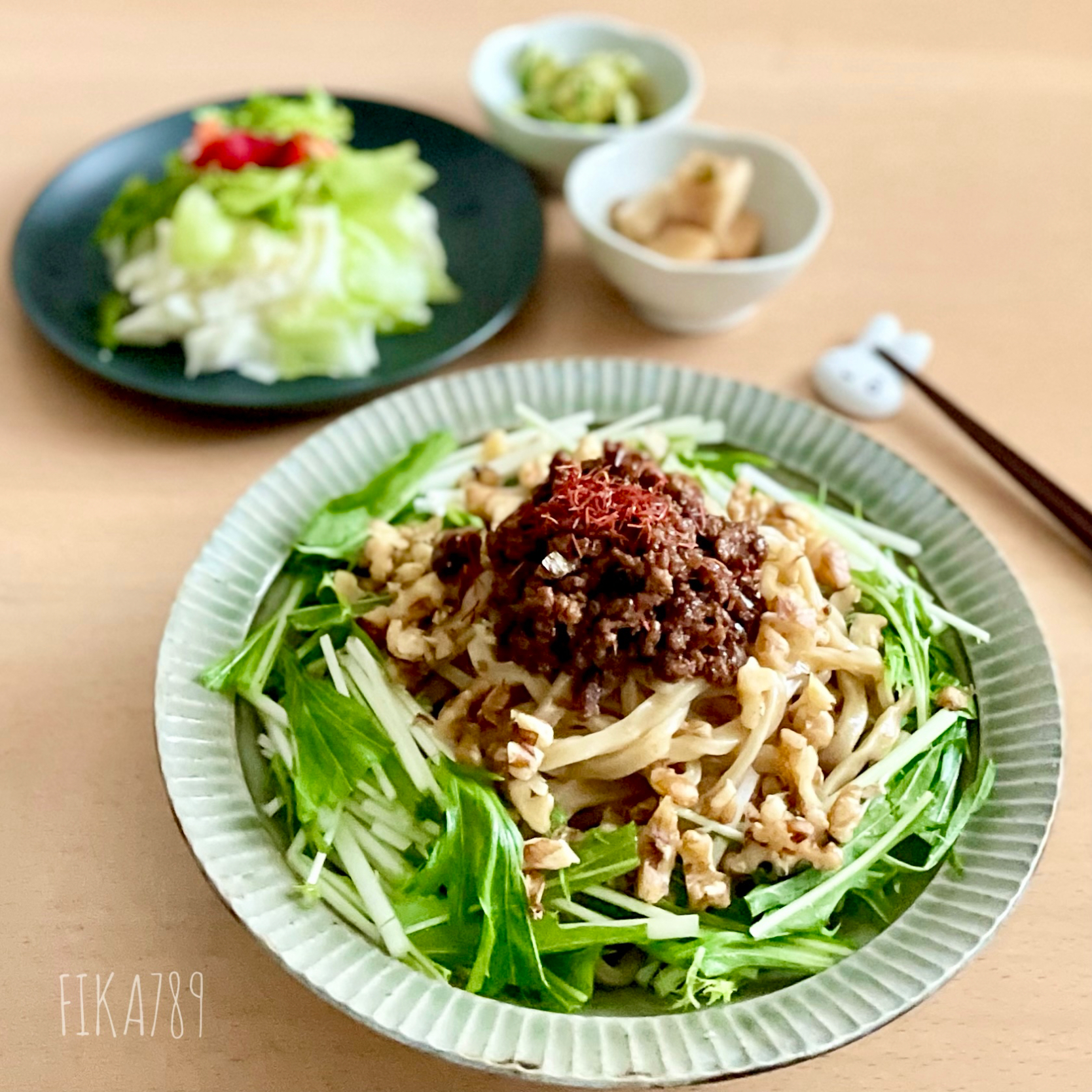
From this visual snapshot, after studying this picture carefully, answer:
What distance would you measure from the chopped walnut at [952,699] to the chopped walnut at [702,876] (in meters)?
0.54

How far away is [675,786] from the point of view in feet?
5.75

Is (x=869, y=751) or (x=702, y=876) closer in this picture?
(x=702, y=876)

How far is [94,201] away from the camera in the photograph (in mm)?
3326

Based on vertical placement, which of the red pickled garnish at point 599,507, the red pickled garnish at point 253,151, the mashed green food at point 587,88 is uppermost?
the mashed green food at point 587,88

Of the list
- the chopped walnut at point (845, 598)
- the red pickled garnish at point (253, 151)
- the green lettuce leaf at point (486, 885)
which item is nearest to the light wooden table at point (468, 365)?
the green lettuce leaf at point (486, 885)

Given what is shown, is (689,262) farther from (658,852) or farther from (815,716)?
(658,852)

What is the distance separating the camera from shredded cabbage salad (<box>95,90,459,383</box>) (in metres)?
2.87

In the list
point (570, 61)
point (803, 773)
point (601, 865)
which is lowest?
point (601, 865)

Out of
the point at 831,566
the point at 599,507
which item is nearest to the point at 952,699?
the point at 831,566

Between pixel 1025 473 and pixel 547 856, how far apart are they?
1663 millimetres

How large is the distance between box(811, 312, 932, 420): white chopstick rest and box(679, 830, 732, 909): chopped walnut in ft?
5.19

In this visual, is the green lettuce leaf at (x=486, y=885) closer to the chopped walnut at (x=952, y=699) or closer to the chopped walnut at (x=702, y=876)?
the chopped walnut at (x=702, y=876)

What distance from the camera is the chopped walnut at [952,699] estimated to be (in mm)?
1924

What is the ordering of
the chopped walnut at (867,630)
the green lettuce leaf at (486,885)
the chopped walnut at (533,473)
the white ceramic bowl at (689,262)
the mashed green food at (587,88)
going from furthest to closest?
the mashed green food at (587,88) < the white ceramic bowl at (689,262) < the chopped walnut at (533,473) < the chopped walnut at (867,630) < the green lettuce leaf at (486,885)
